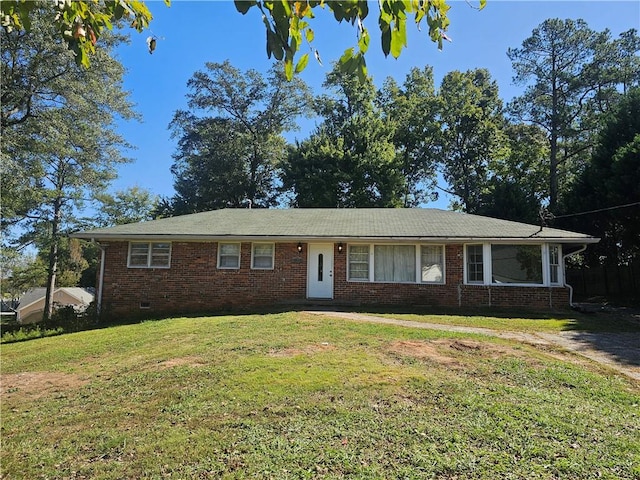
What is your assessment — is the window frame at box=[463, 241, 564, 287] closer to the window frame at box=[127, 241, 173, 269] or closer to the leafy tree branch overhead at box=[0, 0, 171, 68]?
the window frame at box=[127, 241, 173, 269]

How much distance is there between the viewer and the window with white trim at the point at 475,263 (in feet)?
44.6

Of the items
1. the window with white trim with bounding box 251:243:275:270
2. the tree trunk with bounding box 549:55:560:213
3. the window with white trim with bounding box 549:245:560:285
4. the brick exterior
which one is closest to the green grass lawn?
the brick exterior

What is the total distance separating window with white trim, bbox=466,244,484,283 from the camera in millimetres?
13602

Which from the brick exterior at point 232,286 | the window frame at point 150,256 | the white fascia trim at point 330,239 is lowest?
the brick exterior at point 232,286

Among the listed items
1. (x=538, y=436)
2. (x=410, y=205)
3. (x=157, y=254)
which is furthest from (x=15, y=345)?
(x=410, y=205)

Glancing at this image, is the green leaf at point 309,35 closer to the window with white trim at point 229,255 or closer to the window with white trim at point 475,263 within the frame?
the window with white trim at point 229,255

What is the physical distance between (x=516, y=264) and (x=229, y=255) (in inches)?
389

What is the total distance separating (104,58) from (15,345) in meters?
12.1

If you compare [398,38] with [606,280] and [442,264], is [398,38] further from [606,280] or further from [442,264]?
[606,280]

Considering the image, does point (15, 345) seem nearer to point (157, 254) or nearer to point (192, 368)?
point (157, 254)

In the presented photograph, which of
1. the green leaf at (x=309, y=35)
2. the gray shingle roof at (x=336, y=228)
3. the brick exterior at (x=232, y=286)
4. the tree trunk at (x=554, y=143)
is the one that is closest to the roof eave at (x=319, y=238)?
the gray shingle roof at (x=336, y=228)

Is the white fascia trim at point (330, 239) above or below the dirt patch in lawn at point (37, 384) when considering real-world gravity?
above

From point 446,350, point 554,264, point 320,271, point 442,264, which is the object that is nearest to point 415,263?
point 442,264

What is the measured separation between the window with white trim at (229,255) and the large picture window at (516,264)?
28.8 ft
